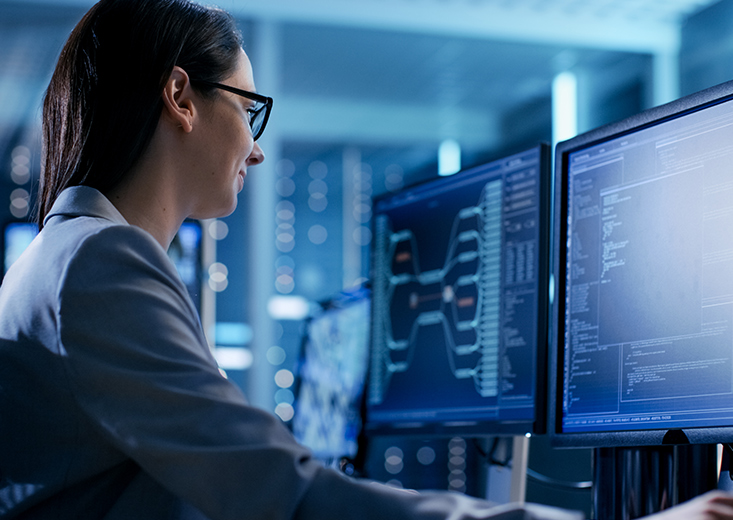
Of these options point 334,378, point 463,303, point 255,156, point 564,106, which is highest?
point 564,106

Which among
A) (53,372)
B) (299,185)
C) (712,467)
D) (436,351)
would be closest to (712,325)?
(712,467)

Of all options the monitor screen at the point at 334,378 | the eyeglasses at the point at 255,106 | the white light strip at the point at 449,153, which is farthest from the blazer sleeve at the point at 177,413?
the white light strip at the point at 449,153

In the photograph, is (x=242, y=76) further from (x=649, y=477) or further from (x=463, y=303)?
(x=649, y=477)

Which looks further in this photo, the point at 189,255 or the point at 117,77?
the point at 189,255

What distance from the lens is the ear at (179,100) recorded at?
3.22 feet

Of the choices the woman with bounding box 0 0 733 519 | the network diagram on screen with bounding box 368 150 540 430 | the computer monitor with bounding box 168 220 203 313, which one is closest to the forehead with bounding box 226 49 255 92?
the woman with bounding box 0 0 733 519

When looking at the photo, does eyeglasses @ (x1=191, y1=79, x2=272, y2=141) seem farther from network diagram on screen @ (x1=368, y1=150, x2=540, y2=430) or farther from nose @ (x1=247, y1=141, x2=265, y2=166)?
network diagram on screen @ (x1=368, y1=150, x2=540, y2=430)

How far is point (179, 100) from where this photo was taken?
1.00 m

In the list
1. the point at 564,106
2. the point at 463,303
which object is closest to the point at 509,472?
the point at 463,303

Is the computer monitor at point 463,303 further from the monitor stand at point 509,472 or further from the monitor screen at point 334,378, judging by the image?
the monitor screen at point 334,378

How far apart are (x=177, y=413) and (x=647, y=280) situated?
1.93 feet

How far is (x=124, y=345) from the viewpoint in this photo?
2.32 ft

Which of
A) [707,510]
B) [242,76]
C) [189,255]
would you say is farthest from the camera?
[189,255]

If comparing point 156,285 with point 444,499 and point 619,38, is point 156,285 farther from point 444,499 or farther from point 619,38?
point 619,38
